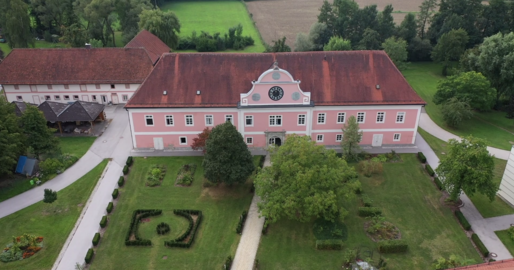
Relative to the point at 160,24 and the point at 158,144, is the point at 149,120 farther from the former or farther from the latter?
the point at 160,24

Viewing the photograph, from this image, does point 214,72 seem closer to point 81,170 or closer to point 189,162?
point 189,162

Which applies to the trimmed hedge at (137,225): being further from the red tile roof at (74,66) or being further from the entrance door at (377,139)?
the red tile roof at (74,66)

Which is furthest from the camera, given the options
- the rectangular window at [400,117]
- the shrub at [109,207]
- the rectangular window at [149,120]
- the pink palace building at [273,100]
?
the rectangular window at [400,117]

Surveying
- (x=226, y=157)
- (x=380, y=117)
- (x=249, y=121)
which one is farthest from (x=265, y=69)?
(x=380, y=117)

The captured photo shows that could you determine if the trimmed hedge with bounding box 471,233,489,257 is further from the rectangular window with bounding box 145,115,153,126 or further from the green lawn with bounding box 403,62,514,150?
the rectangular window with bounding box 145,115,153,126

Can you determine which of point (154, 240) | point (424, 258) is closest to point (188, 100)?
point (154, 240)

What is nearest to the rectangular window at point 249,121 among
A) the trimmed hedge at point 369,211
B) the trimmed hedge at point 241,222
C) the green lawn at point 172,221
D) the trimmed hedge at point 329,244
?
the green lawn at point 172,221
